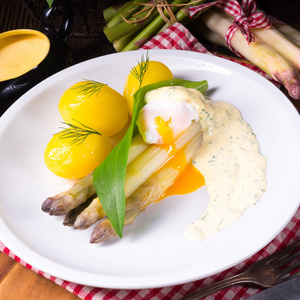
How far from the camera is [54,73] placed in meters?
3.14

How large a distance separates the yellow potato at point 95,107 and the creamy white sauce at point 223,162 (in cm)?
20

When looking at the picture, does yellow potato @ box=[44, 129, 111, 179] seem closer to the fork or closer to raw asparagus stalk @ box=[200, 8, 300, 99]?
the fork

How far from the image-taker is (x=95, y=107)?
2.47 metres

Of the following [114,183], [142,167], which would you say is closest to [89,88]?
[142,167]

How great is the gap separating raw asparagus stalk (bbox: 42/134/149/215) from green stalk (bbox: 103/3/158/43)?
4.58 ft

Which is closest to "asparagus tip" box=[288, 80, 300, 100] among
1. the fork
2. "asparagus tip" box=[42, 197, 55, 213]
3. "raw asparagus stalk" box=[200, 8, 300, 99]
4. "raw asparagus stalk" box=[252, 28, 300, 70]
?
"raw asparagus stalk" box=[200, 8, 300, 99]

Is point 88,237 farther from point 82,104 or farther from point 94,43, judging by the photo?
point 94,43

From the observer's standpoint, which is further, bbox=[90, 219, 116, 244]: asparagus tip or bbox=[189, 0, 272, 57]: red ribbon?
bbox=[189, 0, 272, 57]: red ribbon

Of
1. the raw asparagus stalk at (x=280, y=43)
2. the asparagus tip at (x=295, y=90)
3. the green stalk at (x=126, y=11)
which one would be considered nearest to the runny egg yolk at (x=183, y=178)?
the asparagus tip at (x=295, y=90)

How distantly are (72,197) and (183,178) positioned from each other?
591 mm

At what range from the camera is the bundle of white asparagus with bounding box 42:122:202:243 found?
2.11 metres

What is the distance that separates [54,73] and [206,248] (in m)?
1.72

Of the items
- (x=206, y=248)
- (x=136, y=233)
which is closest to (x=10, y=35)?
(x=136, y=233)

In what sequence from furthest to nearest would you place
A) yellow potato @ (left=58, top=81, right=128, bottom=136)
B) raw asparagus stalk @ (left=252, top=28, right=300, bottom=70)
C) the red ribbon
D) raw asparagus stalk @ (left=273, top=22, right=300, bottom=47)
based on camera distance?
1. raw asparagus stalk @ (left=273, top=22, right=300, bottom=47)
2. the red ribbon
3. raw asparagus stalk @ (left=252, top=28, right=300, bottom=70)
4. yellow potato @ (left=58, top=81, right=128, bottom=136)
